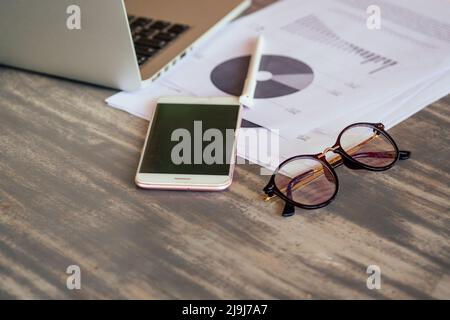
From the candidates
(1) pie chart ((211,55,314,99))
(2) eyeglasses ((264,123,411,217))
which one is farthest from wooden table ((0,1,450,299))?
(1) pie chart ((211,55,314,99))

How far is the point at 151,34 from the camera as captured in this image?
935mm

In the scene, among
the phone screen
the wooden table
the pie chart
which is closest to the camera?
the wooden table

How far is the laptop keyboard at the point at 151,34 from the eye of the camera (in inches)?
35.4

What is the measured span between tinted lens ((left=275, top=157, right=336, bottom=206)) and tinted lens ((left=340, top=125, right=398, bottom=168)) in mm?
49

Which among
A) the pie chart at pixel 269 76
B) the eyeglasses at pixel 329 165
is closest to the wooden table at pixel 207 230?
the eyeglasses at pixel 329 165

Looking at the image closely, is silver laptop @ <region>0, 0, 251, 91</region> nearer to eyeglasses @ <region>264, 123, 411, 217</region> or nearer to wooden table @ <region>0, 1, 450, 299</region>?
wooden table @ <region>0, 1, 450, 299</region>

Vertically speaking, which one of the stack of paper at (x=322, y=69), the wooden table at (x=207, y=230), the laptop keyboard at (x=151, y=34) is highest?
the laptop keyboard at (x=151, y=34)

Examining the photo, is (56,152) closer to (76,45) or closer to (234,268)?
(76,45)

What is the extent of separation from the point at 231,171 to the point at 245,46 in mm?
314

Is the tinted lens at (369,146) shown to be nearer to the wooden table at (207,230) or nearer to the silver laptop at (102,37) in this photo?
the wooden table at (207,230)

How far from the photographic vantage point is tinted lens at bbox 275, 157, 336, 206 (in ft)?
2.18

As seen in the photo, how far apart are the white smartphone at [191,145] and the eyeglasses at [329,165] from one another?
0.07 meters

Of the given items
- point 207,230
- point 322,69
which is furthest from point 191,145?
point 322,69

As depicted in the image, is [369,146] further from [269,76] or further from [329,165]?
[269,76]
